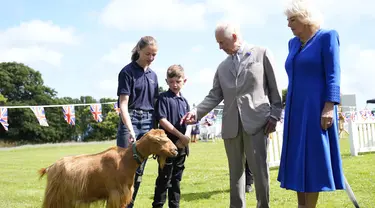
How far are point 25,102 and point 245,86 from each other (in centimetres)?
6392

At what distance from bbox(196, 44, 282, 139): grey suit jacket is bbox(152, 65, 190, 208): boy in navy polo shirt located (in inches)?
35.7

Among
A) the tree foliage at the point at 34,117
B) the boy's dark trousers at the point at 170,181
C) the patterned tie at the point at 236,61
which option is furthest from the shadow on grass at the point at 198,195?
the tree foliage at the point at 34,117

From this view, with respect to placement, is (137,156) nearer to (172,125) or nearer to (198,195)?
(172,125)

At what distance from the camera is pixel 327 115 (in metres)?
3.73

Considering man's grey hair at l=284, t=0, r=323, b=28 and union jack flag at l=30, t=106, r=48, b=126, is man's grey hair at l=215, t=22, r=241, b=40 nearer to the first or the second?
man's grey hair at l=284, t=0, r=323, b=28

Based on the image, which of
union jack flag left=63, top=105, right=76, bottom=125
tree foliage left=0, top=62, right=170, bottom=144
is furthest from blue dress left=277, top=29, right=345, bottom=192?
tree foliage left=0, top=62, right=170, bottom=144

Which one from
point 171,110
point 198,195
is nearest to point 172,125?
point 171,110

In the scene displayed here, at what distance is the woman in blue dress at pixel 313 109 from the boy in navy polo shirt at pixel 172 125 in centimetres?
163

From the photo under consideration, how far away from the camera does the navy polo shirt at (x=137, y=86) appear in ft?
15.8

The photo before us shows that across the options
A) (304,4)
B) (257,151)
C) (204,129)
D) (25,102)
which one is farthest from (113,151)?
(25,102)

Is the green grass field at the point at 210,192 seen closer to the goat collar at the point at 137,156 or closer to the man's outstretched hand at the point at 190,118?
the man's outstretched hand at the point at 190,118

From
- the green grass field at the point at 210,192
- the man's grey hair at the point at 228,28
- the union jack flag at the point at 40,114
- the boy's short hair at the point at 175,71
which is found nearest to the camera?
the man's grey hair at the point at 228,28

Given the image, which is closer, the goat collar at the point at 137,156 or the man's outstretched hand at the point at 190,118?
the goat collar at the point at 137,156

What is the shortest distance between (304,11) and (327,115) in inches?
38.5
